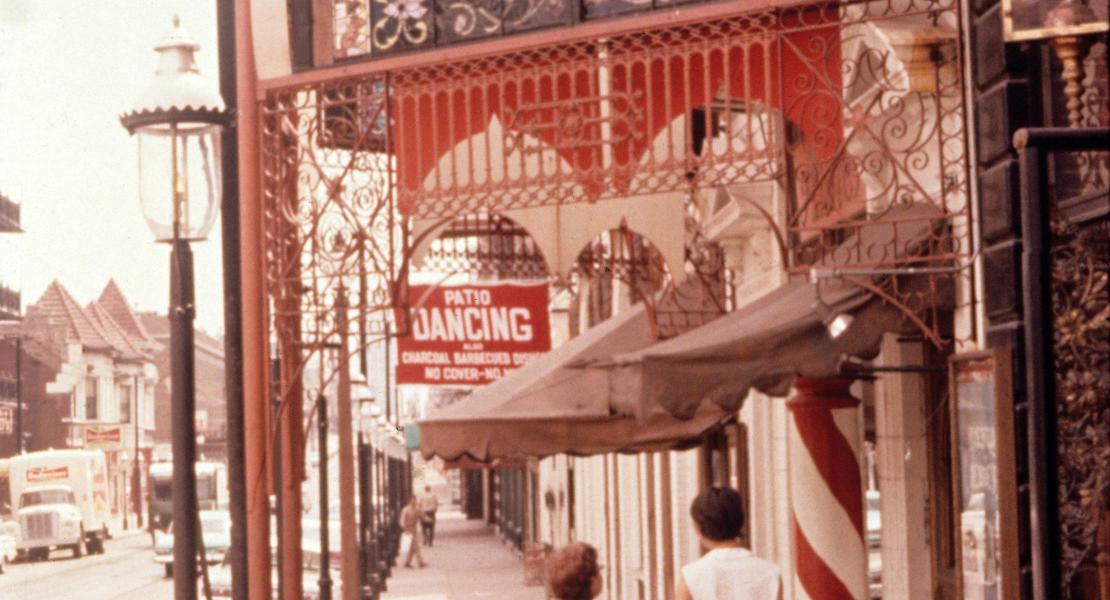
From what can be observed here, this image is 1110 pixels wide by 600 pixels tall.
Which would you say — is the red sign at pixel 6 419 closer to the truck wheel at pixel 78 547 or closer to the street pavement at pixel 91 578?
the street pavement at pixel 91 578

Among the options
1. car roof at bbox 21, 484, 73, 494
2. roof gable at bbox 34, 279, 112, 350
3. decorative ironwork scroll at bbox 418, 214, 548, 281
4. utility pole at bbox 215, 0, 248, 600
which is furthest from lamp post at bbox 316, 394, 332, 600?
roof gable at bbox 34, 279, 112, 350

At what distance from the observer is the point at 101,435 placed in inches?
3317

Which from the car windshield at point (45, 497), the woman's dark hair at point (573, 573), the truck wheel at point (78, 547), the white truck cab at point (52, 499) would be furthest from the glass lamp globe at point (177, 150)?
the truck wheel at point (78, 547)

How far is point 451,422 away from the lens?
42.0 feet

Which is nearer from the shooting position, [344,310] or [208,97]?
[208,97]

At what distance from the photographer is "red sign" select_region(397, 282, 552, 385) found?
22.2m

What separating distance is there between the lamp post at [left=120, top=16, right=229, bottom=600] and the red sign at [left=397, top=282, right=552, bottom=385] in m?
12.7

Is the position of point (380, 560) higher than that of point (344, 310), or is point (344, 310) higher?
point (344, 310)

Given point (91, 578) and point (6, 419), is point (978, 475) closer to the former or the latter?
point (91, 578)

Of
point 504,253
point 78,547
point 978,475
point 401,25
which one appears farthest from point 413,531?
point 978,475

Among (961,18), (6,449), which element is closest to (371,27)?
(961,18)

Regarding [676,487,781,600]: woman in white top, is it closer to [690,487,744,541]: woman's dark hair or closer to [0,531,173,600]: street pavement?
[690,487,744,541]: woman's dark hair

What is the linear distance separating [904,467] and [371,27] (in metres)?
4.10

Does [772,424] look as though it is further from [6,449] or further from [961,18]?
[6,449]
